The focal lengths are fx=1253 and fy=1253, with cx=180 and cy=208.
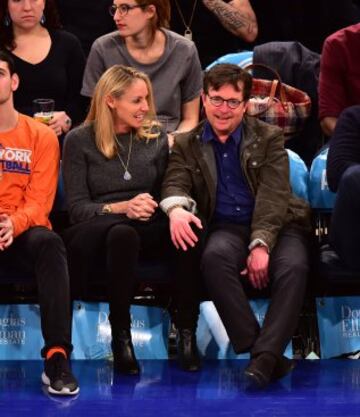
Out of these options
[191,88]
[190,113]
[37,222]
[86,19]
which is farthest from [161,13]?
[37,222]

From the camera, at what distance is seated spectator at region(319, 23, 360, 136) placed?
5.81 m

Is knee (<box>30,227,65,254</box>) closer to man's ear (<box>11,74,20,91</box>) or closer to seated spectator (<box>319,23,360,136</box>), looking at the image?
man's ear (<box>11,74,20,91</box>)

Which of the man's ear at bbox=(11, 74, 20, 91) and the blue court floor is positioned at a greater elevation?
the man's ear at bbox=(11, 74, 20, 91)

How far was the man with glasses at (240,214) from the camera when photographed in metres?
4.96

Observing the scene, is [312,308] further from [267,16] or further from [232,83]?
[267,16]

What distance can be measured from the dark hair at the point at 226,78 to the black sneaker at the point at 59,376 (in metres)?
1.31

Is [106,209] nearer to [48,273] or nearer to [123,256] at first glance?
[123,256]

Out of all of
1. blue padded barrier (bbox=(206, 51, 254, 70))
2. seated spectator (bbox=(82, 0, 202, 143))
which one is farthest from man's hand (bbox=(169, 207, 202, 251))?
blue padded barrier (bbox=(206, 51, 254, 70))

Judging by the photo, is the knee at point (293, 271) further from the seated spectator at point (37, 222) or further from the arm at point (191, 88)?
the arm at point (191, 88)

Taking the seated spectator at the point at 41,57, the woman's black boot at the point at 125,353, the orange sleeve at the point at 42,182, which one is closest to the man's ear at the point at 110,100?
the orange sleeve at the point at 42,182

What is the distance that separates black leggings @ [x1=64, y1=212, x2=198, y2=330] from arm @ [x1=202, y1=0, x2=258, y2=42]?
147 cm

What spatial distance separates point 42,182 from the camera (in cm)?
534

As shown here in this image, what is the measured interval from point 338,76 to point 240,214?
0.93m

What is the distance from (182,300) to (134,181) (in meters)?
0.61
